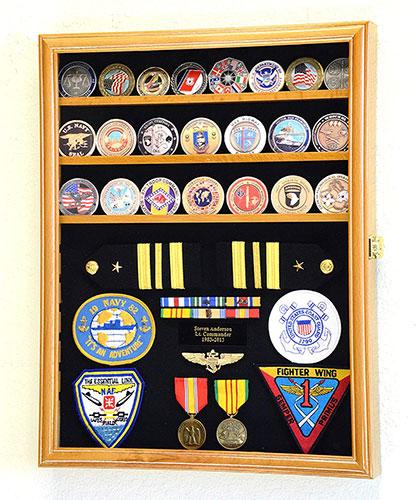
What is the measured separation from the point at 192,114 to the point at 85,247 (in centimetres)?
25

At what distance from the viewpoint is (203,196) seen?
48.8 inches

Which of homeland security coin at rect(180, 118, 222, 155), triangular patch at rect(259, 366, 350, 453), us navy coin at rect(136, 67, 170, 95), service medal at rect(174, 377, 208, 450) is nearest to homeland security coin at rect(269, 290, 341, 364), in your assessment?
triangular patch at rect(259, 366, 350, 453)

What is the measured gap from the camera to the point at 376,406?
4.04ft

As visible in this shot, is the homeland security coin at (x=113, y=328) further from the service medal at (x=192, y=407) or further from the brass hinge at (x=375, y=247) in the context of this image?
the brass hinge at (x=375, y=247)

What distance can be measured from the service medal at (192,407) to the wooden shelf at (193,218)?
0.75ft

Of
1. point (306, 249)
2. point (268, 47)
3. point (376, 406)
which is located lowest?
point (376, 406)

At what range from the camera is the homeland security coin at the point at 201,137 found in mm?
1237

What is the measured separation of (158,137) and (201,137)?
0.21 ft

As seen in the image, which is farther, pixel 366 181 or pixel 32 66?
pixel 32 66

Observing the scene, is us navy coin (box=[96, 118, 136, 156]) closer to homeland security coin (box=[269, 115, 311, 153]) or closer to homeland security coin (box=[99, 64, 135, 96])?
homeland security coin (box=[99, 64, 135, 96])

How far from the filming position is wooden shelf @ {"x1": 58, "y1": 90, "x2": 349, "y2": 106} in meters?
1.20

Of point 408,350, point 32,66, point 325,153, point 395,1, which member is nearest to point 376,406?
point 408,350

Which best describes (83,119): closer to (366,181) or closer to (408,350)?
(366,181)

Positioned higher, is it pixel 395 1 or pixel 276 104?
pixel 395 1
